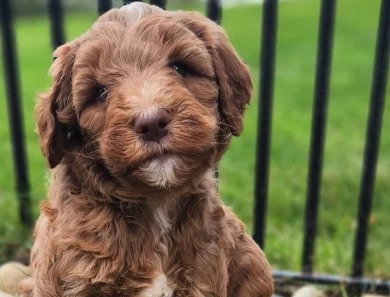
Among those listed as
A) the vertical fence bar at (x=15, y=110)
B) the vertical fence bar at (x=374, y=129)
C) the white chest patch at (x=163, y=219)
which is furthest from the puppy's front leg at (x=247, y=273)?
the vertical fence bar at (x=15, y=110)

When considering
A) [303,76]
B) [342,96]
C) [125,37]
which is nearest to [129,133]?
[125,37]

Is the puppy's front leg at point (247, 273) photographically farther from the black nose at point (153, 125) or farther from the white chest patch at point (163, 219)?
the black nose at point (153, 125)

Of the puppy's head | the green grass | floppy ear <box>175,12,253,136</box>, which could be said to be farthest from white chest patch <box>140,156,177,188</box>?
the green grass

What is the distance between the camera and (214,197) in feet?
10.4

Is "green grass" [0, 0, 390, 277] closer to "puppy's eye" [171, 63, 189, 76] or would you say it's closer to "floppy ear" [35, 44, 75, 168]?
"floppy ear" [35, 44, 75, 168]

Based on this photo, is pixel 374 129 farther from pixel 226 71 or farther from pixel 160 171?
pixel 160 171

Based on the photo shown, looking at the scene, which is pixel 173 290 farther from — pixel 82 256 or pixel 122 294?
pixel 82 256

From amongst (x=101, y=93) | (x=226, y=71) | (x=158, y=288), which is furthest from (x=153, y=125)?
(x=158, y=288)

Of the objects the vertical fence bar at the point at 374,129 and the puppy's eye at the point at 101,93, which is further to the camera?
the vertical fence bar at the point at 374,129

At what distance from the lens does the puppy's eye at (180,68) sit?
282cm

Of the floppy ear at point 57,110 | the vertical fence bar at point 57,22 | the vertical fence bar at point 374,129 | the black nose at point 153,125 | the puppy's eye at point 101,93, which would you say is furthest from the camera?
the vertical fence bar at point 57,22

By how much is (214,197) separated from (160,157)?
2.20ft

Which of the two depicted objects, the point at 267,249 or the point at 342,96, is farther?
the point at 342,96

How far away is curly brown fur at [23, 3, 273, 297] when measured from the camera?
2.66m
